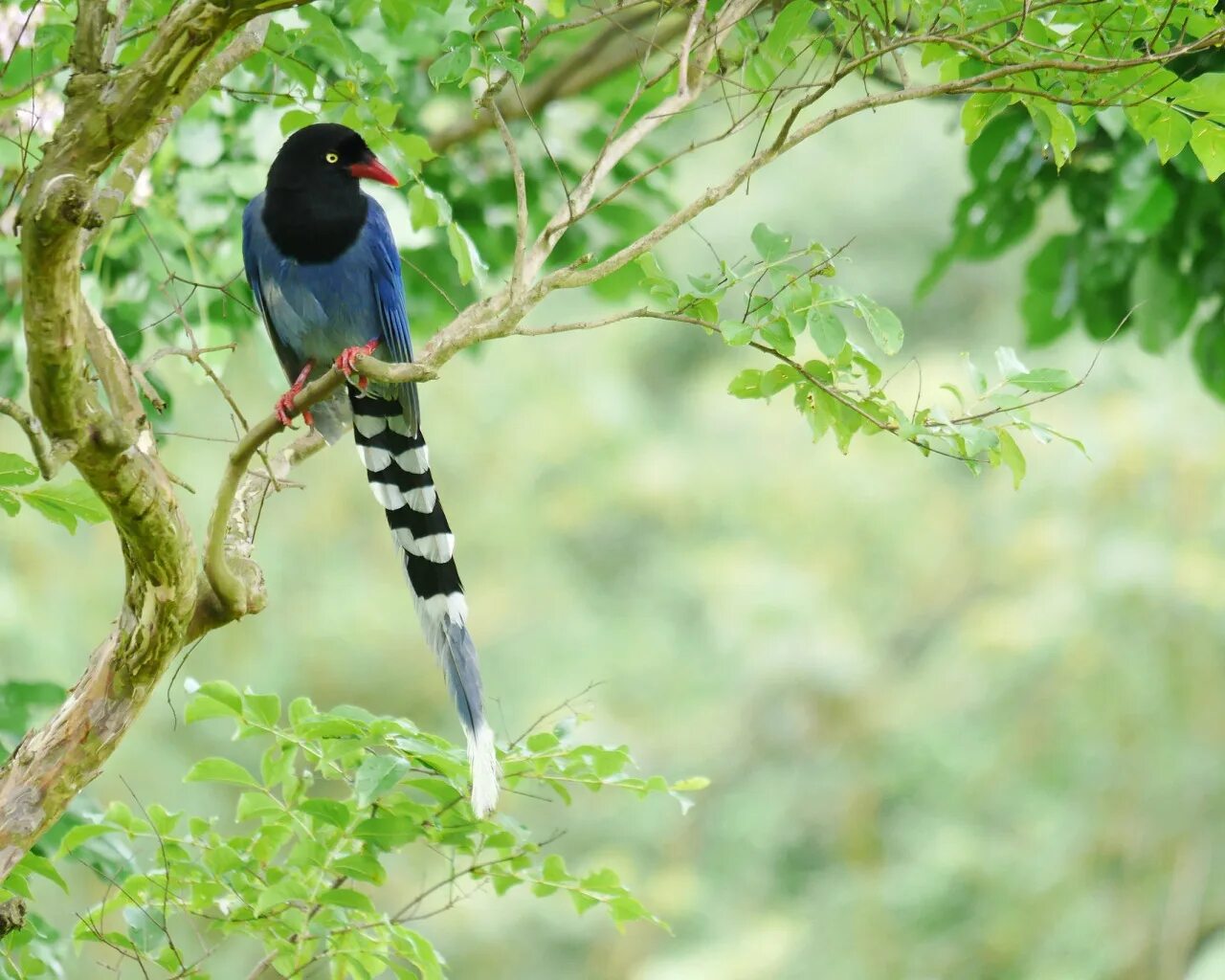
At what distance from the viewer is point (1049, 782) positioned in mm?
7027

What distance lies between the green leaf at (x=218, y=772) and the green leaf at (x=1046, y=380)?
957 millimetres

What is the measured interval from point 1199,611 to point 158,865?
5723 millimetres

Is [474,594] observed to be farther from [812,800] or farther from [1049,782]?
[1049,782]

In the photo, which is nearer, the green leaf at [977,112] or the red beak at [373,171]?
the green leaf at [977,112]

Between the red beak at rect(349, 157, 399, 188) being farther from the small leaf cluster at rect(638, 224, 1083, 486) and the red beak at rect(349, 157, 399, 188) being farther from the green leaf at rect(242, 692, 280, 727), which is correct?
the green leaf at rect(242, 692, 280, 727)

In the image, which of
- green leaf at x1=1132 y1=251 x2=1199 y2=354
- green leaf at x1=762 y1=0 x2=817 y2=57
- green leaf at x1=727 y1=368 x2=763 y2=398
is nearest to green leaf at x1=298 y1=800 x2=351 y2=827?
green leaf at x1=727 y1=368 x2=763 y2=398

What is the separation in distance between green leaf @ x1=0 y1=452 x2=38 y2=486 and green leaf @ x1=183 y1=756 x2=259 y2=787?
37 centimetres

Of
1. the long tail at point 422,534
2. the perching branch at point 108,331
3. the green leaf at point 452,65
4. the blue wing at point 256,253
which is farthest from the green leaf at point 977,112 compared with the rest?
the blue wing at point 256,253

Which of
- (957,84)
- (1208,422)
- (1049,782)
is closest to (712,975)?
(1049,782)

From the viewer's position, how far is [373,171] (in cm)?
251

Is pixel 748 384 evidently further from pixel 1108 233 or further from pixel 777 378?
pixel 1108 233

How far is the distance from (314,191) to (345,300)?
0.63 feet

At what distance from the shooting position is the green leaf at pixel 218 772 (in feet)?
5.39

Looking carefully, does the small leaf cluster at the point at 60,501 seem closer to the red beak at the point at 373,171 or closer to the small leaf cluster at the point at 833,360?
the small leaf cluster at the point at 833,360
